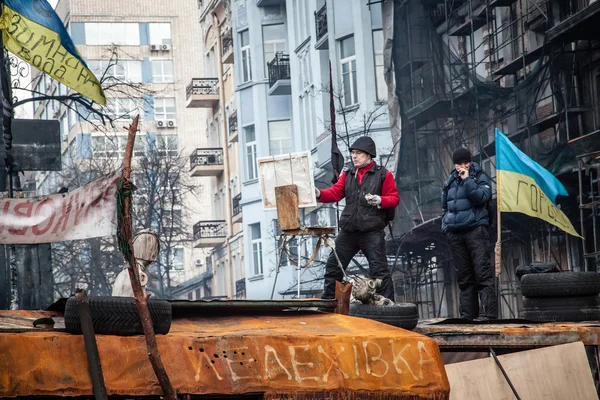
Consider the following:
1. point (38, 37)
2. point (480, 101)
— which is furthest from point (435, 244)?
point (38, 37)

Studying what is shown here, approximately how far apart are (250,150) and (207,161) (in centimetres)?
828

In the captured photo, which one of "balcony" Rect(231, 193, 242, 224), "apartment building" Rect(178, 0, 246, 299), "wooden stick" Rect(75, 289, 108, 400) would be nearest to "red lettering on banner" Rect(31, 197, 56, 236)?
"wooden stick" Rect(75, 289, 108, 400)

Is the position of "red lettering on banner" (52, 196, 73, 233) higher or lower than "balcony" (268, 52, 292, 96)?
lower

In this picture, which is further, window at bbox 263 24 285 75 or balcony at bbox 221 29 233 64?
balcony at bbox 221 29 233 64

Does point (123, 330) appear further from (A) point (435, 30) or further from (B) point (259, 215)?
(B) point (259, 215)

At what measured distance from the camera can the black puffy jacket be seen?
517 inches

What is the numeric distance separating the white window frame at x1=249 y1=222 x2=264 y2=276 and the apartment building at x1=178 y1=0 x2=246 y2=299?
3.20 metres

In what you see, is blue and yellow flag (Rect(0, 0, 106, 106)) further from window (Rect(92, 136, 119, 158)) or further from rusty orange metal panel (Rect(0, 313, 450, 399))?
window (Rect(92, 136, 119, 158))

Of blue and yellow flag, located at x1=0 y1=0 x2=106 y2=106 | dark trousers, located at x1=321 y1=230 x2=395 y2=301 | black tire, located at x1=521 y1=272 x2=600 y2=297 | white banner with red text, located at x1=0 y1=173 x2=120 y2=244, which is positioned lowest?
black tire, located at x1=521 y1=272 x2=600 y2=297

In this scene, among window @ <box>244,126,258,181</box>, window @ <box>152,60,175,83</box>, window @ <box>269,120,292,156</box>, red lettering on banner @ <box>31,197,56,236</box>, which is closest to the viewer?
red lettering on banner @ <box>31,197,56,236</box>

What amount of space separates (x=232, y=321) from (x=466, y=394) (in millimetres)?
2247

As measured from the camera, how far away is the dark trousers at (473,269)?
42.9 ft

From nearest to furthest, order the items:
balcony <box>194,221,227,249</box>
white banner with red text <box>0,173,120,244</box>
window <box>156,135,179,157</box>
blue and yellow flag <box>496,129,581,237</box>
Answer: white banner with red text <box>0,173,120,244</box>, blue and yellow flag <box>496,129,581,237</box>, window <box>156,135,179,157</box>, balcony <box>194,221,227,249</box>

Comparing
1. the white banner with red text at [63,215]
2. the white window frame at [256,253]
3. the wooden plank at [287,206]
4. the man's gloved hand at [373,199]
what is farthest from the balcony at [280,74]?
the white banner with red text at [63,215]
